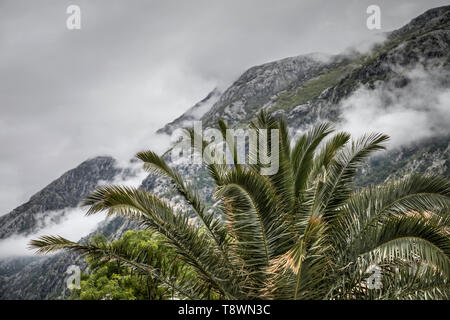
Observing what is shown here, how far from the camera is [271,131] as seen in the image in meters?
7.84

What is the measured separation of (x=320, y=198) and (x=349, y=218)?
0.98 m

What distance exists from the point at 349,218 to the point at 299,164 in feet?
5.69

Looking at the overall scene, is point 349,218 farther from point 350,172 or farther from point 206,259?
point 206,259

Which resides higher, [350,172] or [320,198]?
[350,172]

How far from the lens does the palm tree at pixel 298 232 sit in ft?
19.2

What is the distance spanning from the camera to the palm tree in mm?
5855

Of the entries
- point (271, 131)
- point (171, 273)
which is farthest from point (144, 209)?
point (271, 131)

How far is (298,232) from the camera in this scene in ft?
22.2
